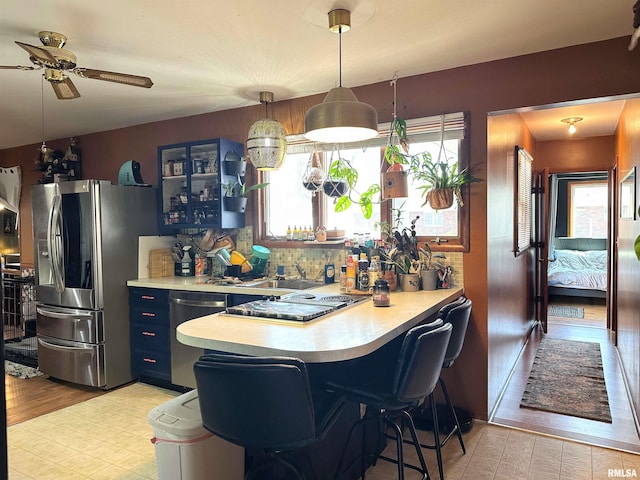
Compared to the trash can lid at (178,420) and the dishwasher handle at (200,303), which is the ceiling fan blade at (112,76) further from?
the trash can lid at (178,420)

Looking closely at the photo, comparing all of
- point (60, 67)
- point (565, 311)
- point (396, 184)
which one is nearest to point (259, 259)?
point (396, 184)

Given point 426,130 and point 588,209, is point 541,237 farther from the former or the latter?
point 588,209

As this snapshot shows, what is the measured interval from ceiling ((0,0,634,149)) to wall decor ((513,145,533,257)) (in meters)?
1.64

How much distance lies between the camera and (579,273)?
7250mm

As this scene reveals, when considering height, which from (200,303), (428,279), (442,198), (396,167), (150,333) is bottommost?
(150,333)


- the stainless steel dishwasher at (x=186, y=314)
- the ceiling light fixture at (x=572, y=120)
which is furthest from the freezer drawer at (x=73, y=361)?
the ceiling light fixture at (x=572, y=120)

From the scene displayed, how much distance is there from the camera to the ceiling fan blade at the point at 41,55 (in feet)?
7.19

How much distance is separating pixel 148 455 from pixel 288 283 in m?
1.59

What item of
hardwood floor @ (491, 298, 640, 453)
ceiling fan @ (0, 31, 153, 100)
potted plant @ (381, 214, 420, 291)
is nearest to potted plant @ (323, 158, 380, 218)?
potted plant @ (381, 214, 420, 291)

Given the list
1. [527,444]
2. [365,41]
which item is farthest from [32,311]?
[527,444]

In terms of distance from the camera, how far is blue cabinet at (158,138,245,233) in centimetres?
392

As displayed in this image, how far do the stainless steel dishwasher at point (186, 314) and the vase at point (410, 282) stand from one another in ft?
4.42

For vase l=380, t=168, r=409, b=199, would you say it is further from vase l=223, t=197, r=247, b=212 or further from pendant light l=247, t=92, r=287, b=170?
vase l=223, t=197, r=247, b=212

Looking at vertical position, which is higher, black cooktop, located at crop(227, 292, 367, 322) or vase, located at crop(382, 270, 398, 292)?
vase, located at crop(382, 270, 398, 292)
